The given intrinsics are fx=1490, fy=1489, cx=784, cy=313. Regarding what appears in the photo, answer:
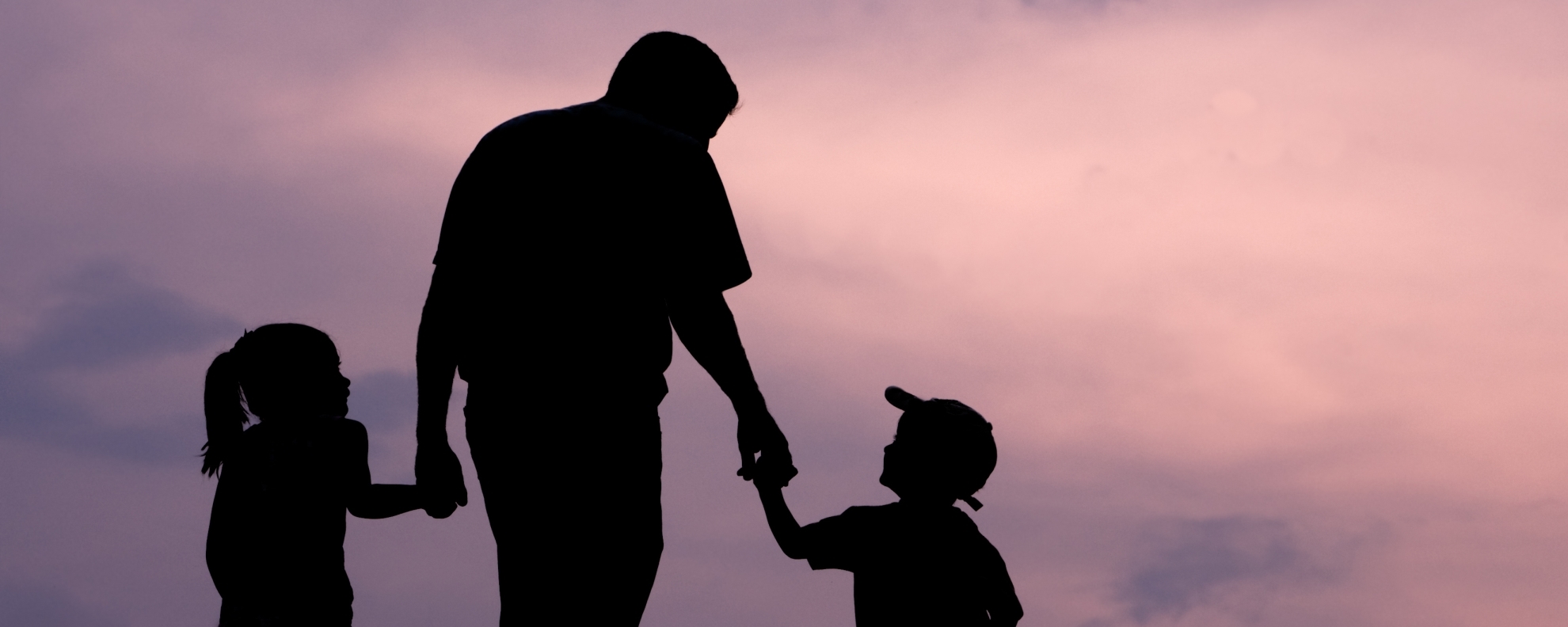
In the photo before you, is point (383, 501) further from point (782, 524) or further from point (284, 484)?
point (782, 524)

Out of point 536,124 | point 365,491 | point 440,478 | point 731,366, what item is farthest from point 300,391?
point 731,366

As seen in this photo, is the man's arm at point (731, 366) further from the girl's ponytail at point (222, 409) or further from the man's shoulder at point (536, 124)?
the girl's ponytail at point (222, 409)

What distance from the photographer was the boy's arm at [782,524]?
5.71m

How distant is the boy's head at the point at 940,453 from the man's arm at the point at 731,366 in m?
1.44

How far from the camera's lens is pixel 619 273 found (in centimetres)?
427

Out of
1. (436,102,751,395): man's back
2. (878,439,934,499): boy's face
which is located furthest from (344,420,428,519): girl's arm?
(878,439,934,499): boy's face

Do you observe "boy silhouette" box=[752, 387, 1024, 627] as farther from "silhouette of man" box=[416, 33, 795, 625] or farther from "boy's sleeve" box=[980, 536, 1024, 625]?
"silhouette of man" box=[416, 33, 795, 625]

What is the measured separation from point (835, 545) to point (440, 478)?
6.50 ft

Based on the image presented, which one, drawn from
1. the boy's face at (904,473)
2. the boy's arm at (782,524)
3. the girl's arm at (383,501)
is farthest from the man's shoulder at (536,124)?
the boy's face at (904,473)

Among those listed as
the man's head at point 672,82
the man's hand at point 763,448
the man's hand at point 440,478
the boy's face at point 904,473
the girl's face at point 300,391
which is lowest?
the man's hand at point 440,478

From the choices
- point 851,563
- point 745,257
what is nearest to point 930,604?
point 851,563

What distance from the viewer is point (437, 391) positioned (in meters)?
4.36

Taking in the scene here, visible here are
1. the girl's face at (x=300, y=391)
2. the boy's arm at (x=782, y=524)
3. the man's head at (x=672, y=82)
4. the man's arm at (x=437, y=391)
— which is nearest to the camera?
the man's arm at (x=437, y=391)

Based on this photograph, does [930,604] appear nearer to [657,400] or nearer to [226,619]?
[657,400]
